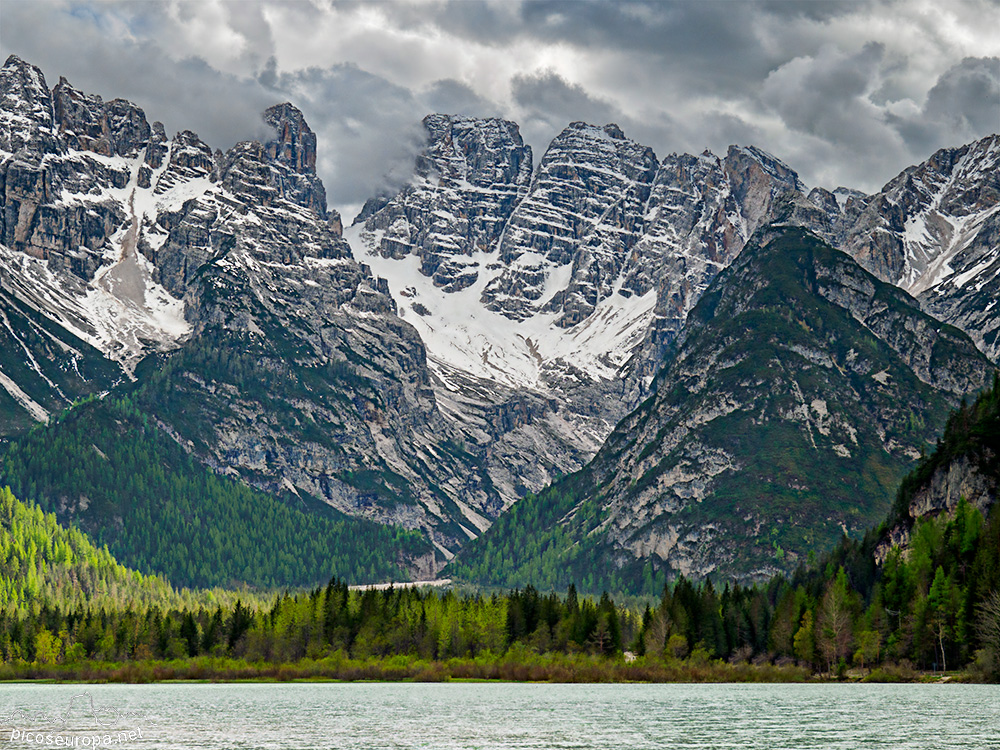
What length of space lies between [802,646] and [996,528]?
1457 inches

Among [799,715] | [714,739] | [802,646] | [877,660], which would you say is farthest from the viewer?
[802,646]

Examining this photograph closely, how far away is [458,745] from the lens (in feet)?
347

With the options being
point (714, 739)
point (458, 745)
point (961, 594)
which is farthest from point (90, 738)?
point (961, 594)

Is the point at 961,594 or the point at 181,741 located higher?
the point at 961,594

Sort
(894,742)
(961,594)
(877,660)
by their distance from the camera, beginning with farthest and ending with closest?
(877,660)
(961,594)
(894,742)

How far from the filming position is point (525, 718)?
131000 millimetres

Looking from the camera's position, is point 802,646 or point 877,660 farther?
point 802,646

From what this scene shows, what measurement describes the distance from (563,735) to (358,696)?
62921 mm

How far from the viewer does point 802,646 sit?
198 metres

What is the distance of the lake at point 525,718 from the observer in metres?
107

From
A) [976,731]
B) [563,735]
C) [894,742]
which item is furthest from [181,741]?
[976,731]

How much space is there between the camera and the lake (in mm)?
107000

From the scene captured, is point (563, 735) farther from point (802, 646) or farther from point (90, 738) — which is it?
point (802, 646)

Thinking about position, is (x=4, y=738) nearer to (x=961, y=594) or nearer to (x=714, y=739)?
(x=714, y=739)
